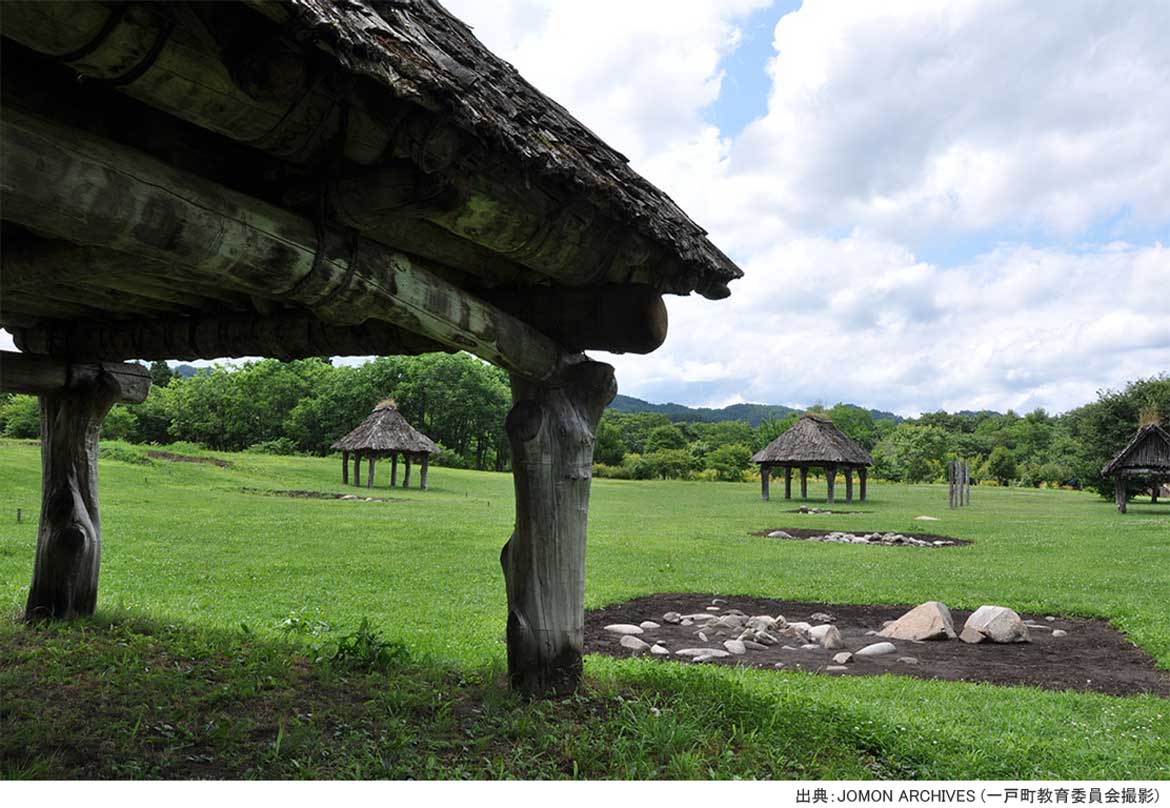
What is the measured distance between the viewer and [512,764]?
400 centimetres

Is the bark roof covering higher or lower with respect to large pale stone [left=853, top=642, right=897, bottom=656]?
higher

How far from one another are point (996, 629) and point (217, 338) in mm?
7741

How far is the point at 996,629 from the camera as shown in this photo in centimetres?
845

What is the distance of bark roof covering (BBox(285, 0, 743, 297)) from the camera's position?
2.50 meters

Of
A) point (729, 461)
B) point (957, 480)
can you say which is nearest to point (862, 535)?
point (957, 480)

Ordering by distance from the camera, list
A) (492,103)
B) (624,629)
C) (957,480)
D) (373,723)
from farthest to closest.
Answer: (957,480), (624,629), (373,723), (492,103)

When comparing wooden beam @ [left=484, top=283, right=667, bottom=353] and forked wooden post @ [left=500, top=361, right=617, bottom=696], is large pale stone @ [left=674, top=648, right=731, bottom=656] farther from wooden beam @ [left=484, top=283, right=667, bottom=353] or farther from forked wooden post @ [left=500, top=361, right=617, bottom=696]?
wooden beam @ [left=484, top=283, right=667, bottom=353]

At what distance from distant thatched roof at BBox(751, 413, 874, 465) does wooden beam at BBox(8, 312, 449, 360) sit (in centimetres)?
2751

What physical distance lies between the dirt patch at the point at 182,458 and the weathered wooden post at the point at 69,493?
26.4m

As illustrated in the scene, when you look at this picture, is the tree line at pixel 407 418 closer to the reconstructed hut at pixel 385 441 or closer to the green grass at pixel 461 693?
the reconstructed hut at pixel 385 441

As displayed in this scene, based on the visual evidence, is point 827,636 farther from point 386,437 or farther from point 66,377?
point 386,437

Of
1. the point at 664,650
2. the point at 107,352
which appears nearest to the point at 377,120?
the point at 107,352

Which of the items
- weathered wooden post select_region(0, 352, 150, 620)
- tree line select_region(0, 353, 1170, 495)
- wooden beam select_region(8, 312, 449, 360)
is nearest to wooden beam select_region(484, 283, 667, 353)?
wooden beam select_region(8, 312, 449, 360)

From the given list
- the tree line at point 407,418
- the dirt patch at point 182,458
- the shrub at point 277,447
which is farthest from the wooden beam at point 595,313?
the shrub at point 277,447
